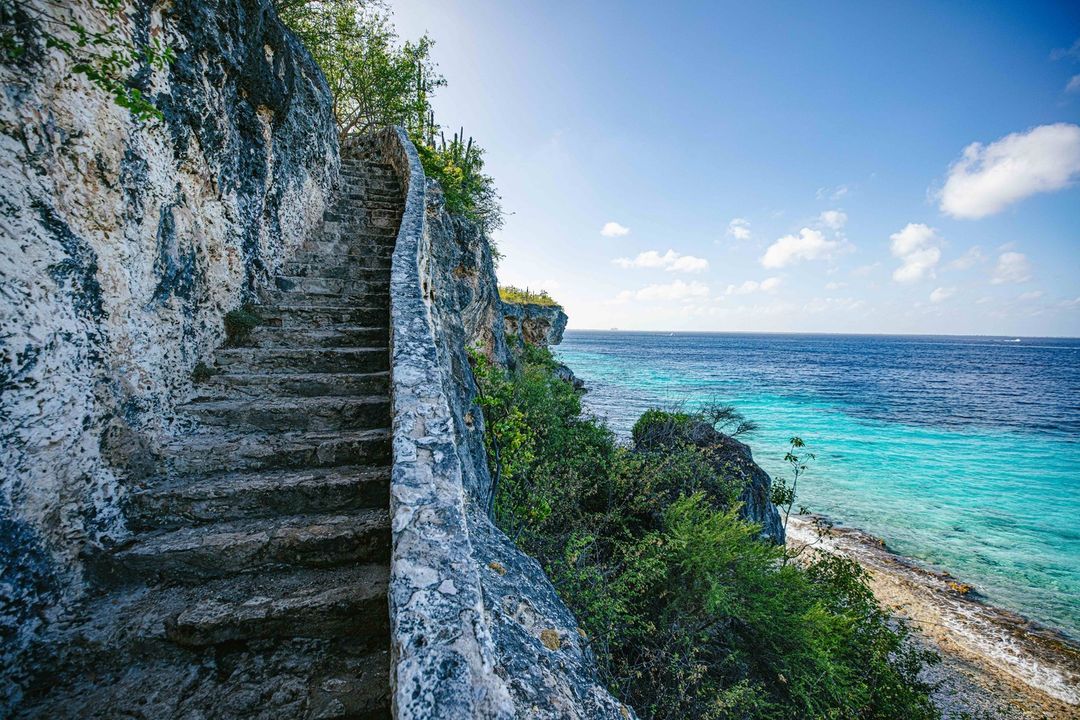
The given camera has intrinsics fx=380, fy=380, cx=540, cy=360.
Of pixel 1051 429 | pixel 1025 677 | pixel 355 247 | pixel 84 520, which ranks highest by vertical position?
pixel 355 247

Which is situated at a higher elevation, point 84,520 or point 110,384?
point 110,384

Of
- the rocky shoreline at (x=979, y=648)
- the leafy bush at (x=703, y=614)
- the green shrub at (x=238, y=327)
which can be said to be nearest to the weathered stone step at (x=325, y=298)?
the green shrub at (x=238, y=327)

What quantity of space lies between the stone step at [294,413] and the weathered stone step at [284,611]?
1.29 metres

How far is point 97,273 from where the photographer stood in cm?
257

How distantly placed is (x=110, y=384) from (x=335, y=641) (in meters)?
2.34

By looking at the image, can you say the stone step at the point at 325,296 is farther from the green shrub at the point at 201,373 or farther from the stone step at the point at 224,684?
the stone step at the point at 224,684

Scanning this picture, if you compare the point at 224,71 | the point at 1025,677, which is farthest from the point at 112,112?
the point at 1025,677

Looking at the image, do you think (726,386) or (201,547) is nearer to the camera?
(201,547)

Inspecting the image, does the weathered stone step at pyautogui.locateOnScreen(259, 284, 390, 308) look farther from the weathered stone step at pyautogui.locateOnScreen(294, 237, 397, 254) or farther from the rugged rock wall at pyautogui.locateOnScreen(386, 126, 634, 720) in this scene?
the rugged rock wall at pyautogui.locateOnScreen(386, 126, 634, 720)

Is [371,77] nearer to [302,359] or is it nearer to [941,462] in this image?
[302,359]

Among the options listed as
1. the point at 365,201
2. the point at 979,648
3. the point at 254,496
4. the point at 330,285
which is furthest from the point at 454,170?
the point at 979,648

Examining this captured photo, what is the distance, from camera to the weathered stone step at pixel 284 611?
2096 millimetres

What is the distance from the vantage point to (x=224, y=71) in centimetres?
401

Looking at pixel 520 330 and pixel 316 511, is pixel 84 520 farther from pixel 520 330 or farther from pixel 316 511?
pixel 520 330
